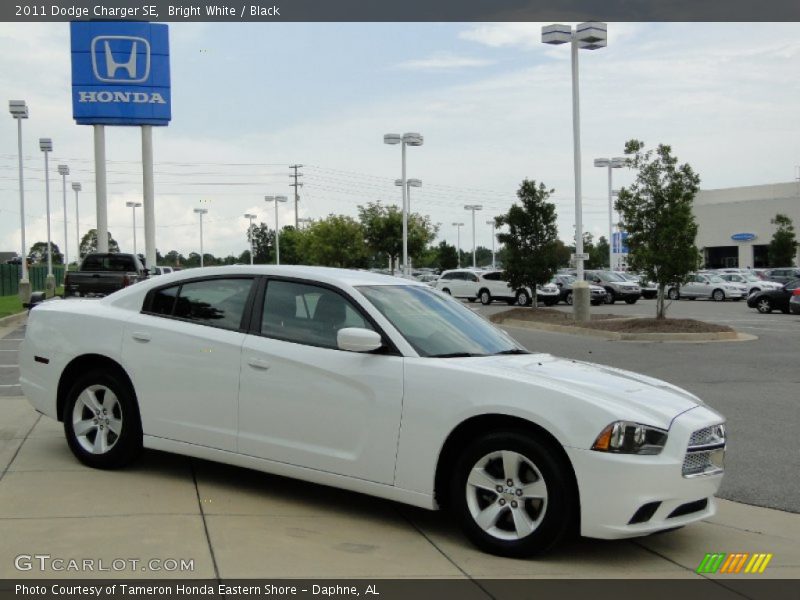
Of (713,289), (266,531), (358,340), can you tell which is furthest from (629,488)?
(713,289)

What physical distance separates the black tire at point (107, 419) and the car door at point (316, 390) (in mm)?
1044

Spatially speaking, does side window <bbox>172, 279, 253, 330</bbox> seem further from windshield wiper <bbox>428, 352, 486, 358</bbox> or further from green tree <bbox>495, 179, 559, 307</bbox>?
green tree <bbox>495, 179, 559, 307</bbox>

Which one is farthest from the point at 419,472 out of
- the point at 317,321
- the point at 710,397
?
the point at 710,397

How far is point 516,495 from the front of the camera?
4961 millimetres

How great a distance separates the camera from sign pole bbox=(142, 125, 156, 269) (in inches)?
1683

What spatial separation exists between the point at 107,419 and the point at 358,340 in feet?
7.59

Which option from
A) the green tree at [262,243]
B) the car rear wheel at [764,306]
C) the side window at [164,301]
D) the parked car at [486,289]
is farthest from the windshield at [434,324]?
the green tree at [262,243]

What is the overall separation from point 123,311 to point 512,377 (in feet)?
10.4

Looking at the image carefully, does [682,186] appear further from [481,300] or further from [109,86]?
[109,86]

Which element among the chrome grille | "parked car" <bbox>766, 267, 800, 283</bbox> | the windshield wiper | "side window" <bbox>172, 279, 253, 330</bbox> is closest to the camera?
the chrome grille

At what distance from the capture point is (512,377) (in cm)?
510

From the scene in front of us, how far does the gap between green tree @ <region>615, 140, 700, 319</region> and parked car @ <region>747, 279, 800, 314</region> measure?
11.0 meters

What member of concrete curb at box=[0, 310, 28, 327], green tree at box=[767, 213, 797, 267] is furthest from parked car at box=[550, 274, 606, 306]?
green tree at box=[767, 213, 797, 267]

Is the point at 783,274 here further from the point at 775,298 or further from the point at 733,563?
the point at 733,563
